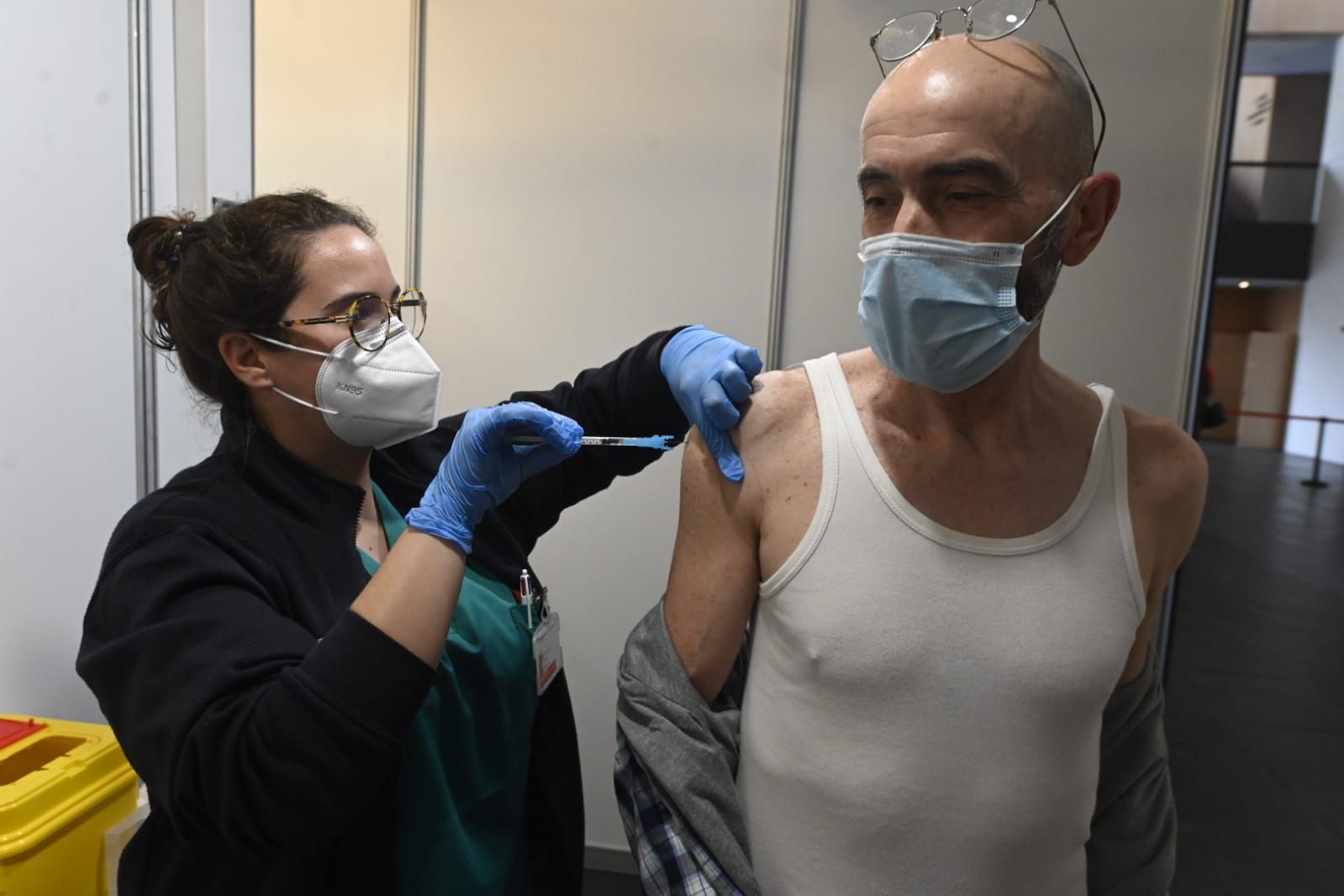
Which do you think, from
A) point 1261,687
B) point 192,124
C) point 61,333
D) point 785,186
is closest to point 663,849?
point 61,333

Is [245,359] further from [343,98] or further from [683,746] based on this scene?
[343,98]

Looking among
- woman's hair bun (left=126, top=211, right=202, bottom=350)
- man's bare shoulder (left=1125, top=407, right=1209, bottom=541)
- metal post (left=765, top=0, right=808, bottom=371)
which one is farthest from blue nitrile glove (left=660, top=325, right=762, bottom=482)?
metal post (left=765, top=0, right=808, bottom=371)

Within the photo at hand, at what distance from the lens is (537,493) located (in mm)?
1358

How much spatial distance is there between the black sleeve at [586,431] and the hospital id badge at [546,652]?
146 mm

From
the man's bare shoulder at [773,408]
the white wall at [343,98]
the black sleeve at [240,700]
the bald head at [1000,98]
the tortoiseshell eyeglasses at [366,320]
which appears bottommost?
the black sleeve at [240,700]

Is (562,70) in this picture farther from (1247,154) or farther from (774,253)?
(1247,154)

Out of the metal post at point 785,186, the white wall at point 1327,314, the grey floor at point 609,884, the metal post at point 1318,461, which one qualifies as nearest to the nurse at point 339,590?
the metal post at point 785,186

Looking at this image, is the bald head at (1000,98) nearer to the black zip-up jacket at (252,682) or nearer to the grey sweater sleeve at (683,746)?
the grey sweater sleeve at (683,746)

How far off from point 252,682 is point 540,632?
17.7 inches

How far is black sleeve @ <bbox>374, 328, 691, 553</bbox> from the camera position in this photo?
134 centimetres

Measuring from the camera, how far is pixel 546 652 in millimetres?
1254

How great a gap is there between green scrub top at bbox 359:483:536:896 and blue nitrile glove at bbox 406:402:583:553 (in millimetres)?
163

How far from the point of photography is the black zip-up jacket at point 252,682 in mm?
834

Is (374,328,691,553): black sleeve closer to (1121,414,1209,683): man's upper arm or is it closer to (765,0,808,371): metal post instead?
(1121,414,1209,683): man's upper arm
